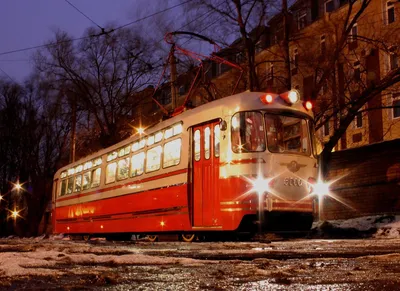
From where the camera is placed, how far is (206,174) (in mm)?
12258

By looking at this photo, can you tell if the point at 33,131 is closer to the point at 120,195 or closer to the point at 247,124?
the point at 120,195

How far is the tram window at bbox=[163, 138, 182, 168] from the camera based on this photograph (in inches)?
519

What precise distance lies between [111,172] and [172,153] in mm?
5022

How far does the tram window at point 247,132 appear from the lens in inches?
460

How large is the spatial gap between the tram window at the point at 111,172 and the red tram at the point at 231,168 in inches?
102

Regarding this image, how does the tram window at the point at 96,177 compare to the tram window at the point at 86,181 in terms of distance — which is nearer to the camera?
the tram window at the point at 96,177

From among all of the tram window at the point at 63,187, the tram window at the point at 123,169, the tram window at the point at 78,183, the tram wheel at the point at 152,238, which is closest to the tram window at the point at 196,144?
the tram wheel at the point at 152,238

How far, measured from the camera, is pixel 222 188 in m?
11.7

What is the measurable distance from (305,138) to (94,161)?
32.0ft

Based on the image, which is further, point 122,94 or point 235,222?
point 122,94

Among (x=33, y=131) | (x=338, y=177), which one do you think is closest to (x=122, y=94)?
(x=33, y=131)

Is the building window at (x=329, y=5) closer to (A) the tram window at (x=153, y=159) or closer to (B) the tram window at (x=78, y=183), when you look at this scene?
(B) the tram window at (x=78, y=183)

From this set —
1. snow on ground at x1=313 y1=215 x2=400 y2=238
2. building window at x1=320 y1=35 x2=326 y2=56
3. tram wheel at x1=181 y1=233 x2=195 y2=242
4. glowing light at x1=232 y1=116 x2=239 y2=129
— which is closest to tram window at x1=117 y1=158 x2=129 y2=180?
tram wheel at x1=181 y1=233 x2=195 y2=242

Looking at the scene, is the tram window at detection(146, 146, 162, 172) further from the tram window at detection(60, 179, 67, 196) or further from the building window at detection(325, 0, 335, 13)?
the building window at detection(325, 0, 335, 13)
